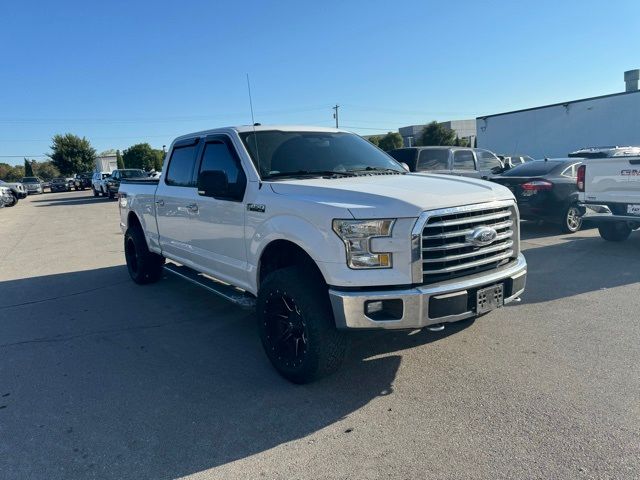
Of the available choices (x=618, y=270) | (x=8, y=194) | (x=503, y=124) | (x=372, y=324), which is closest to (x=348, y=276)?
(x=372, y=324)

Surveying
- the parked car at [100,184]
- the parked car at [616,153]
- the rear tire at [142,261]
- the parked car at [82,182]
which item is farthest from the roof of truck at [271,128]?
the parked car at [82,182]

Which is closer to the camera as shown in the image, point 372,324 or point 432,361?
point 372,324

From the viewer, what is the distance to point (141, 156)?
62.8 metres

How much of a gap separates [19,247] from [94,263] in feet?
13.6

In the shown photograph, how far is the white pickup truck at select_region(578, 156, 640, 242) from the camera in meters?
7.90

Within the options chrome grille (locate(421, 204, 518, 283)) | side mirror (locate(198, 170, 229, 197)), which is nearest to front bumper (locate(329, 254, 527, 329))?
chrome grille (locate(421, 204, 518, 283))

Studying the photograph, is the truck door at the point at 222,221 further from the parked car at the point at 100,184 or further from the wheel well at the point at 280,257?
→ the parked car at the point at 100,184

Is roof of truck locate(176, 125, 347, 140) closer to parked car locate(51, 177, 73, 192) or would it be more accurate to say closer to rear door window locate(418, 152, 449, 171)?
rear door window locate(418, 152, 449, 171)

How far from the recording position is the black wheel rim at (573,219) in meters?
10.5

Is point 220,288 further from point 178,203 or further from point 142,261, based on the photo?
point 142,261

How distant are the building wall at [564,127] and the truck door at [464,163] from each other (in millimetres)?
21476

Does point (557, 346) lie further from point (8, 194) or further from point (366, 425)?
point (8, 194)

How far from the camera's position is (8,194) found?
26.9 metres

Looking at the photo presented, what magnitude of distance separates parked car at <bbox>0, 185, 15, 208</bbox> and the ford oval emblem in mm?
27710
